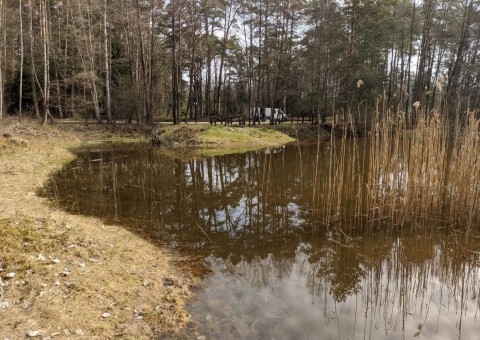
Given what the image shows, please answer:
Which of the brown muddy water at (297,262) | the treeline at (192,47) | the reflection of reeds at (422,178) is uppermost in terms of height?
the treeline at (192,47)

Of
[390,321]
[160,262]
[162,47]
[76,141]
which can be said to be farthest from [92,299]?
[162,47]

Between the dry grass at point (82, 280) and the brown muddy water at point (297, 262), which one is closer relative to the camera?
the dry grass at point (82, 280)

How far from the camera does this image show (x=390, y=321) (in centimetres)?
311

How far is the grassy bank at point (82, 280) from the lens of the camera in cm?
268

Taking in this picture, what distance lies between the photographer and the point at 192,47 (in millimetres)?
21609

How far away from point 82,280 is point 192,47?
20.7 metres

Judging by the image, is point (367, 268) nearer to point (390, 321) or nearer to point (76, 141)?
point (390, 321)

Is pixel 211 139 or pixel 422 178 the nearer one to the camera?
pixel 422 178

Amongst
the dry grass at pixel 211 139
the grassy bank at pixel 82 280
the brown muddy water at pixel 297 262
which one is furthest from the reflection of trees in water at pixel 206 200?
the dry grass at pixel 211 139

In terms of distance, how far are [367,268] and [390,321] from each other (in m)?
1.05

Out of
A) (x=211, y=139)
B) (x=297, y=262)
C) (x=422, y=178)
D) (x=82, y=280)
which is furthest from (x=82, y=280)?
(x=211, y=139)

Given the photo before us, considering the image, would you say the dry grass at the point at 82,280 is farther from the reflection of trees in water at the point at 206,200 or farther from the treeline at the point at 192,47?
the treeline at the point at 192,47

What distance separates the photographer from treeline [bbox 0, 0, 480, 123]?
20.3m

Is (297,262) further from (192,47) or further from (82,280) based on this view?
(192,47)
